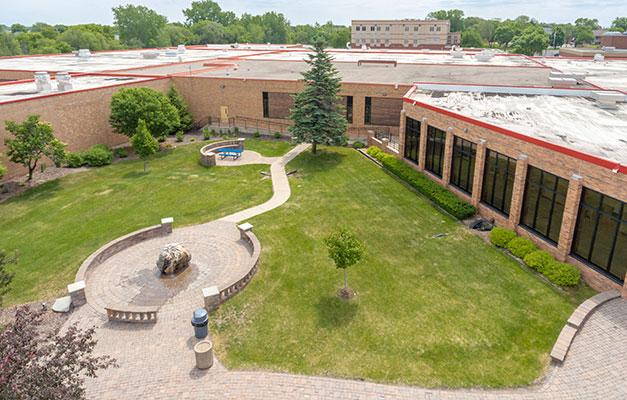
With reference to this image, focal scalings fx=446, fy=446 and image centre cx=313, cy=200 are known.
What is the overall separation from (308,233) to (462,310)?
9543 millimetres

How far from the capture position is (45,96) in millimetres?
35062

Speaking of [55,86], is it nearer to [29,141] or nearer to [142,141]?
[29,141]

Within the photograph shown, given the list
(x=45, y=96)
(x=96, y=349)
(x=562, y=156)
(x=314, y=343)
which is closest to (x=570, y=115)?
(x=562, y=156)

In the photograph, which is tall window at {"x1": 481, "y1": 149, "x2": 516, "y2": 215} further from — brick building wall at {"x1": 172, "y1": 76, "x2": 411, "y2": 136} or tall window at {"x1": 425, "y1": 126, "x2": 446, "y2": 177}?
brick building wall at {"x1": 172, "y1": 76, "x2": 411, "y2": 136}

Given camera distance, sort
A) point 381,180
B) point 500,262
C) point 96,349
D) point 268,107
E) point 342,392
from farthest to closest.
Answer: point 268,107
point 381,180
point 500,262
point 96,349
point 342,392

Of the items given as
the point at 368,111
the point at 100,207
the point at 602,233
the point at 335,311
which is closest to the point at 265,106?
the point at 368,111

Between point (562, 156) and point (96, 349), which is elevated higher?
point (562, 156)

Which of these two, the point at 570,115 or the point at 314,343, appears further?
the point at 570,115

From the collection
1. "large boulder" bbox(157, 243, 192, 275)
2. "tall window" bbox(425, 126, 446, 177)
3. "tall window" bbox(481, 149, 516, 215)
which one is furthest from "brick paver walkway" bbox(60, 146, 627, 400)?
"tall window" bbox(425, 126, 446, 177)

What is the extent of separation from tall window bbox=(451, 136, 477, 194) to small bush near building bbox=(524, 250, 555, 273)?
7137 millimetres

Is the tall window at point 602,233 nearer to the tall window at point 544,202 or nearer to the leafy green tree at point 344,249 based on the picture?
the tall window at point 544,202

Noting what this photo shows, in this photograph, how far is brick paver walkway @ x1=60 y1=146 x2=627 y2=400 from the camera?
553 inches

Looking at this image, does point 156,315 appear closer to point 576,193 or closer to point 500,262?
point 500,262

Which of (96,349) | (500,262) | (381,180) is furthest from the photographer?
(381,180)
